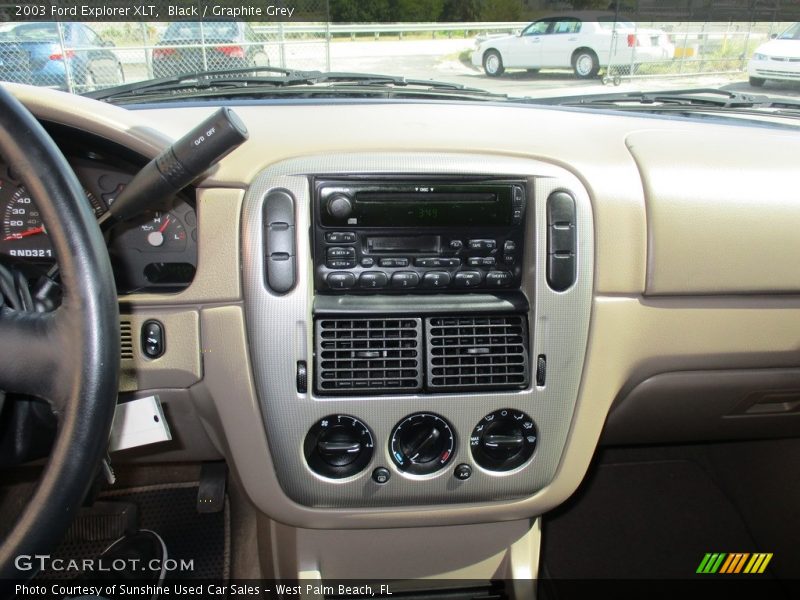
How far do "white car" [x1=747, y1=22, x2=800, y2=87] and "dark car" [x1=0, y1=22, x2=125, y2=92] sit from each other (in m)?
1.89

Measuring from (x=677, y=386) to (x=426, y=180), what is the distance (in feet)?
2.70

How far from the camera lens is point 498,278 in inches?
61.4

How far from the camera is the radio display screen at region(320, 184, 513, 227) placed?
149 centimetres

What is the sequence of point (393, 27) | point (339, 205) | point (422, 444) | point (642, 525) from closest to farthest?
point (339, 205) → point (422, 444) → point (393, 27) → point (642, 525)

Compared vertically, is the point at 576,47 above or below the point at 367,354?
above

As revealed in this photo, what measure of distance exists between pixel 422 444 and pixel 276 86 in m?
1.11

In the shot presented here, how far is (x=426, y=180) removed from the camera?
4.91ft

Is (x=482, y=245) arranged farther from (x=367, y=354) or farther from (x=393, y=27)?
(x=393, y=27)

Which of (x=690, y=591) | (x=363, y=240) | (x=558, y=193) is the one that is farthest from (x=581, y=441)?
(x=690, y=591)

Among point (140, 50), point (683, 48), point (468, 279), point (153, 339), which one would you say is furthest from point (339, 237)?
point (683, 48)

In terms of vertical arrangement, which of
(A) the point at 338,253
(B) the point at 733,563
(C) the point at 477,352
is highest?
(A) the point at 338,253

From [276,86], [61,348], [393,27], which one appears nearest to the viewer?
[61,348]

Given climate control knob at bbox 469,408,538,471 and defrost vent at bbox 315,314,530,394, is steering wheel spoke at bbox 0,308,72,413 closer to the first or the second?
defrost vent at bbox 315,314,530,394

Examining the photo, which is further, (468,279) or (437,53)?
(437,53)
